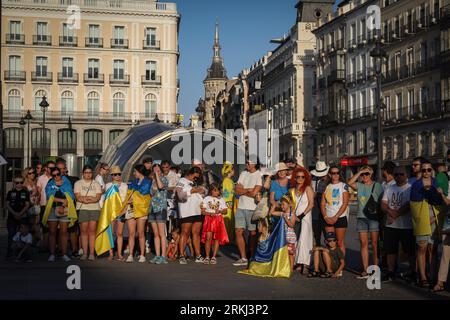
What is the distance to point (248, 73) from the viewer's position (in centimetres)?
10819

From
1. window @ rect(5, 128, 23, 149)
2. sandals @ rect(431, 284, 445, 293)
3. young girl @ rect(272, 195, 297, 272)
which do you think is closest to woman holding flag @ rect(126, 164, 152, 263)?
young girl @ rect(272, 195, 297, 272)

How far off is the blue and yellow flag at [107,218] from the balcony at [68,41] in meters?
63.2

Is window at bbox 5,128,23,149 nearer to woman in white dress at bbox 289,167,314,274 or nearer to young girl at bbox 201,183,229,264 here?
young girl at bbox 201,183,229,264

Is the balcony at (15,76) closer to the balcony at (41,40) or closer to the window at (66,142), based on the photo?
the balcony at (41,40)

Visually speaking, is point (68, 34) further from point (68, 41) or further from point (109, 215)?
point (109, 215)

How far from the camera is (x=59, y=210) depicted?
1434 cm

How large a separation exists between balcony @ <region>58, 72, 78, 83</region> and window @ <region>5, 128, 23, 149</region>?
21.2 feet

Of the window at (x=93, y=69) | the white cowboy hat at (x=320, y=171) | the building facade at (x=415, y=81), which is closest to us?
the white cowboy hat at (x=320, y=171)

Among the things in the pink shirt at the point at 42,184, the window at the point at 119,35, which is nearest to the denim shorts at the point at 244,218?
the pink shirt at the point at 42,184

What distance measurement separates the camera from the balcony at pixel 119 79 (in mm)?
75375

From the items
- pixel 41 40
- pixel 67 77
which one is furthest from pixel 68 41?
pixel 67 77
